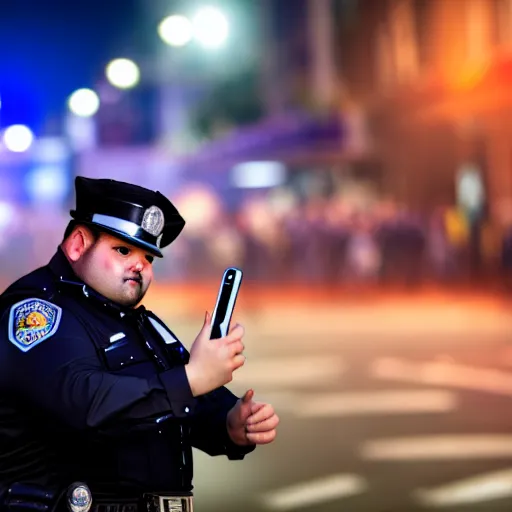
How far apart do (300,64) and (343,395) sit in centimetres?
2740

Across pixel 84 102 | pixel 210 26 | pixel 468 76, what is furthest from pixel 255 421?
pixel 468 76

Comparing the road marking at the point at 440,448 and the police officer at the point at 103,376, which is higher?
the police officer at the point at 103,376

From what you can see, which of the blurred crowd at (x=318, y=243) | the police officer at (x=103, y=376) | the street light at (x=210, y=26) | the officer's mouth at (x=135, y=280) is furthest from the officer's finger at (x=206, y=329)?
the blurred crowd at (x=318, y=243)

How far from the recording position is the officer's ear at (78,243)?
365cm

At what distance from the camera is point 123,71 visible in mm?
12492

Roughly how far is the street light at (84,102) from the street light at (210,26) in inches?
65.4

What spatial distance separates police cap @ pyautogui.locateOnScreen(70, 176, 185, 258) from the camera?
3572 mm

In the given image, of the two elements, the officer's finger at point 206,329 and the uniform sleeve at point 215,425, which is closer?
the officer's finger at point 206,329

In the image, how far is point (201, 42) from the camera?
45.1 feet

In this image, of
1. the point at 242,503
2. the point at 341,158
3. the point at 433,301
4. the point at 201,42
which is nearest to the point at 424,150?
the point at 341,158

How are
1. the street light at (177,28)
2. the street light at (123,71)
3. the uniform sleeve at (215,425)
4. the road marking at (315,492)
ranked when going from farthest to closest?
the street light at (177,28) → the street light at (123,71) → the road marking at (315,492) → the uniform sleeve at (215,425)

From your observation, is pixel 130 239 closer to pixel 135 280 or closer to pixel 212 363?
pixel 135 280

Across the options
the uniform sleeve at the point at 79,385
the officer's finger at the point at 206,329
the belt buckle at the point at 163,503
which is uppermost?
the officer's finger at the point at 206,329

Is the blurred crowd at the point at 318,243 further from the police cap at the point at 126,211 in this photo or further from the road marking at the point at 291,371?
the police cap at the point at 126,211
